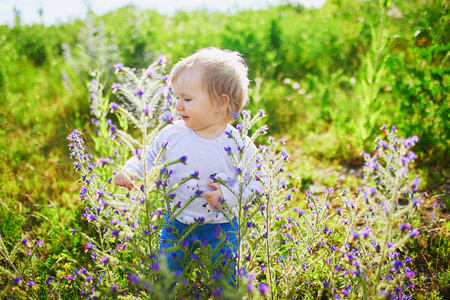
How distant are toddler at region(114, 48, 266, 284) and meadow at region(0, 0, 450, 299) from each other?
152 mm

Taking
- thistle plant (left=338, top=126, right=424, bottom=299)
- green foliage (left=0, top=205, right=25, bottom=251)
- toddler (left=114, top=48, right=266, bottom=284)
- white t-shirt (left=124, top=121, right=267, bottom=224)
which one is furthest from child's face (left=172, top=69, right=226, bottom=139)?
green foliage (left=0, top=205, right=25, bottom=251)

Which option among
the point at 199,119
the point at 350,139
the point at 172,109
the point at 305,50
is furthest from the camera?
the point at 305,50

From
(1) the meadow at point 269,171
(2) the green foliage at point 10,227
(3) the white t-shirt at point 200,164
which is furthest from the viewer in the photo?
(2) the green foliage at point 10,227

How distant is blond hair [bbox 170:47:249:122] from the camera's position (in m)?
1.89

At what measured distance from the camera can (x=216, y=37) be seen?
20.5 ft

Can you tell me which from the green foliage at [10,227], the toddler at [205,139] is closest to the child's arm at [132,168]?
the toddler at [205,139]

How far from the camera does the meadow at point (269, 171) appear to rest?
1484 millimetres

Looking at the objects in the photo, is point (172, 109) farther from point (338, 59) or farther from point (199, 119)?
point (338, 59)

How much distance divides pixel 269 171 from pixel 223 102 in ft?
2.07

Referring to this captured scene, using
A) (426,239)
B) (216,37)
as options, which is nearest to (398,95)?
(426,239)

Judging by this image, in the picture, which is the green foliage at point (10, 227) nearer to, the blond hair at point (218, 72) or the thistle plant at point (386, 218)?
the blond hair at point (218, 72)

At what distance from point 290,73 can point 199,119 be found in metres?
5.15

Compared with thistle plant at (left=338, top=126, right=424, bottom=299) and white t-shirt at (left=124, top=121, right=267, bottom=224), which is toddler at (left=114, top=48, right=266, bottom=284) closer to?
white t-shirt at (left=124, top=121, right=267, bottom=224)

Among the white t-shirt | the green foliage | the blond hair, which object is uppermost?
the blond hair
